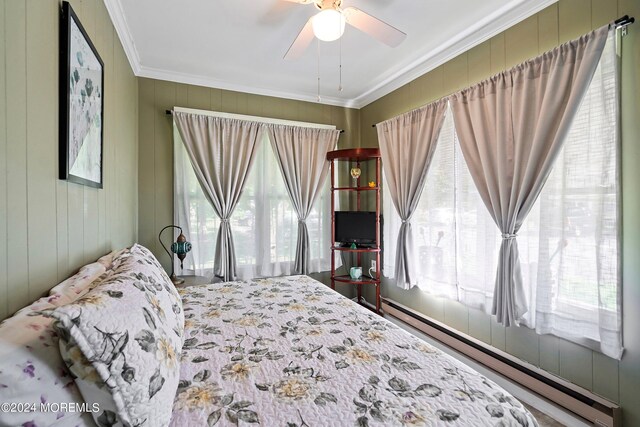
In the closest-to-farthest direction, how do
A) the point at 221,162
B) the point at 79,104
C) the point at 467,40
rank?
the point at 79,104, the point at 467,40, the point at 221,162

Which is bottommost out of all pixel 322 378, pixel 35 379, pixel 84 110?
pixel 322 378

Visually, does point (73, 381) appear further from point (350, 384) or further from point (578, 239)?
point (578, 239)

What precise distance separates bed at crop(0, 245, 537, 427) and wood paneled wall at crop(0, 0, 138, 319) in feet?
0.38

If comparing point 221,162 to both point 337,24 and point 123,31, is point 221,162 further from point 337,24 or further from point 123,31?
point 337,24

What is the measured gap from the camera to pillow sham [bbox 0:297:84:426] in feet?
1.84

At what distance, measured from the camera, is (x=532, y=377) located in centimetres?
186

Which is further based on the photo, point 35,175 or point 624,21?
point 624,21

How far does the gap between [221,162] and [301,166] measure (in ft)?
3.06

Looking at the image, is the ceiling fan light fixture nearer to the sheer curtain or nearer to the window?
the window

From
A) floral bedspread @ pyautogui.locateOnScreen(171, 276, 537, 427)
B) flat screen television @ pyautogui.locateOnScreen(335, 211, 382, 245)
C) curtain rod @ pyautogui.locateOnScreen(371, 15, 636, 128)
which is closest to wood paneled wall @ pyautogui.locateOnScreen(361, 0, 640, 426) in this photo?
curtain rod @ pyautogui.locateOnScreen(371, 15, 636, 128)

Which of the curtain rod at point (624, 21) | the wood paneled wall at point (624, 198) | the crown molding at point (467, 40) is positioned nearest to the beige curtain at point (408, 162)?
the wood paneled wall at point (624, 198)

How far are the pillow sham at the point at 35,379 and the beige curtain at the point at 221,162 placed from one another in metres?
2.43

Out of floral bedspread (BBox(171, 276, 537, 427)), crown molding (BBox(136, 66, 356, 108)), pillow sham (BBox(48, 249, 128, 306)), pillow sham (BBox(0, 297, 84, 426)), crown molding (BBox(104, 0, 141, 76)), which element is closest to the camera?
pillow sham (BBox(0, 297, 84, 426))

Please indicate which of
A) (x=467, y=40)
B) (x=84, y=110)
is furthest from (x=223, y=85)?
(x=467, y=40)
